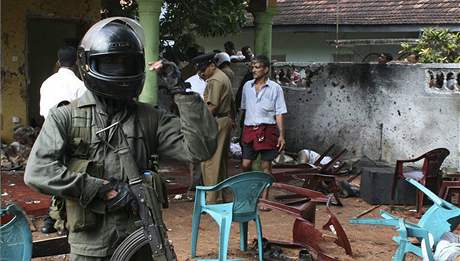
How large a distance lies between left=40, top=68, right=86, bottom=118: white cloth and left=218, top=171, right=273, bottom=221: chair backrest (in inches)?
69.2

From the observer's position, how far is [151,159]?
3168 millimetres

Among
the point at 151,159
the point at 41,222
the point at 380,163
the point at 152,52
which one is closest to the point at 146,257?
the point at 151,159

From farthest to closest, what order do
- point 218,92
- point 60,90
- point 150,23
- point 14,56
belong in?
point 14,56 → point 150,23 → point 218,92 → point 60,90

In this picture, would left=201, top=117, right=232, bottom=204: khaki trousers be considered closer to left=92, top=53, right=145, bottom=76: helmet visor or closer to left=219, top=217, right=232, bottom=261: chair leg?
left=219, top=217, right=232, bottom=261: chair leg

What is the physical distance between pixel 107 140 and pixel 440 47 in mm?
8536

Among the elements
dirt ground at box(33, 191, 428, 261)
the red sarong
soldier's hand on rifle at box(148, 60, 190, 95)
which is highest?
soldier's hand on rifle at box(148, 60, 190, 95)

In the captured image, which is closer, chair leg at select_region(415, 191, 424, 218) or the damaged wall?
chair leg at select_region(415, 191, 424, 218)

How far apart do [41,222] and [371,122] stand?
5979mm

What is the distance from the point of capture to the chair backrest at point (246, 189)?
211 inches

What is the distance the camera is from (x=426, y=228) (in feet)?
15.1

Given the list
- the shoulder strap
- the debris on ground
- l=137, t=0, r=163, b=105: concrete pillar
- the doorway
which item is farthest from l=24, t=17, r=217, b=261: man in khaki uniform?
the doorway

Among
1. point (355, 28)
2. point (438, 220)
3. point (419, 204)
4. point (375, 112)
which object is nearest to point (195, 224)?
point (438, 220)

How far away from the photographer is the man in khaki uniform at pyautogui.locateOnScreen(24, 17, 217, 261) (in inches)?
113

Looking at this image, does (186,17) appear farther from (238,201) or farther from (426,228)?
(426,228)
